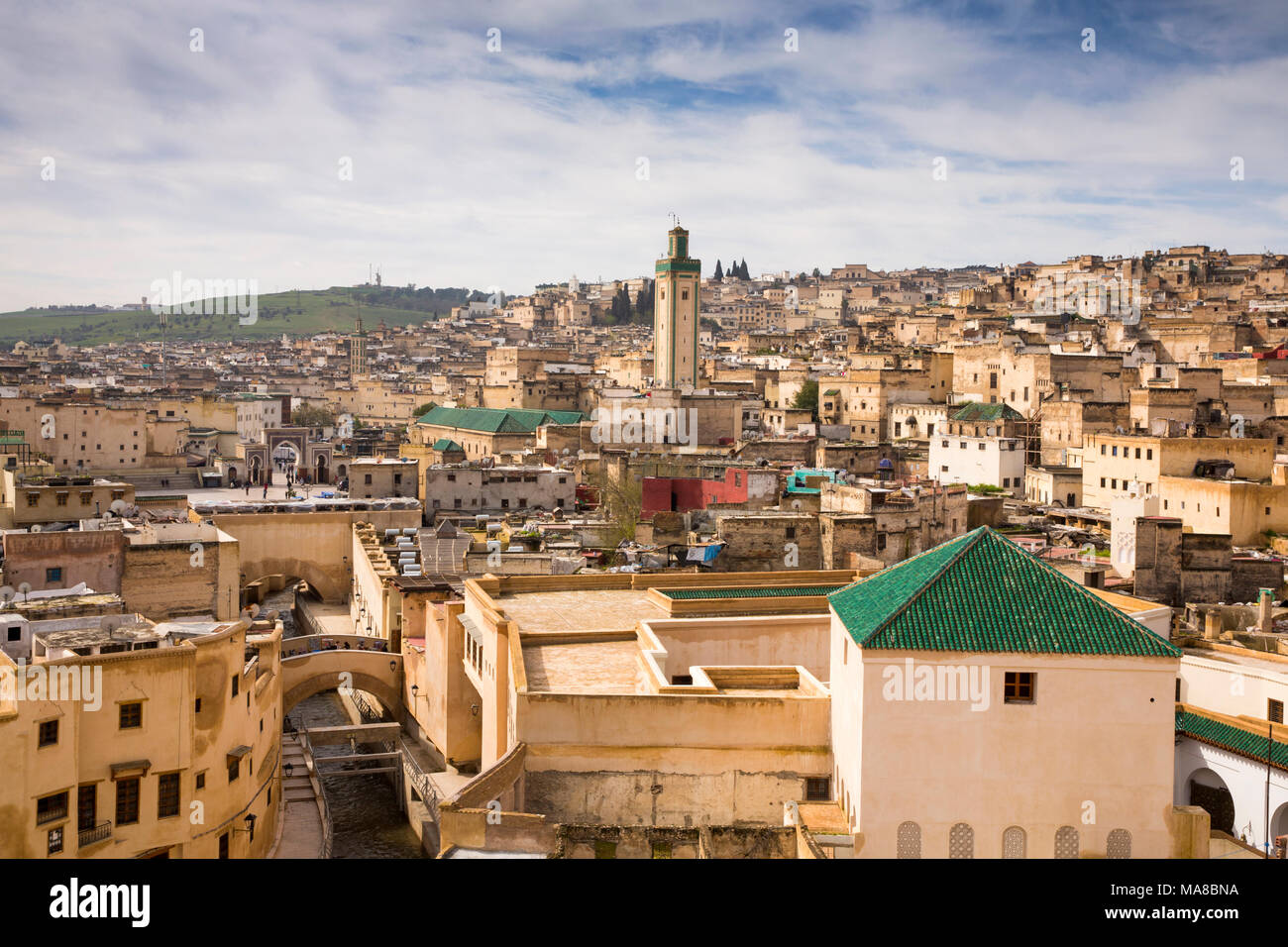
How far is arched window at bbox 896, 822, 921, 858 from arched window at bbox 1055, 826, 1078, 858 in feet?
3.44

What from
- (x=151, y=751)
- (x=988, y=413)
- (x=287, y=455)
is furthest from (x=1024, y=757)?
(x=287, y=455)

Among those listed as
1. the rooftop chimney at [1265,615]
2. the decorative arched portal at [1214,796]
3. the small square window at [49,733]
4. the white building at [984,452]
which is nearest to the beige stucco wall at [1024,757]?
the decorative arched portal at [1214,796]

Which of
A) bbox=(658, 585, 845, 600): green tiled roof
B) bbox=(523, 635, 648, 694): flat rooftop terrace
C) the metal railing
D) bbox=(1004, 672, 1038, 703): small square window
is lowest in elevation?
Answer: the metal railing

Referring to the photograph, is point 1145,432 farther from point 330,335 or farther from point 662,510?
point 330,335

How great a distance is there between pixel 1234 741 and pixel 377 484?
79.7ft

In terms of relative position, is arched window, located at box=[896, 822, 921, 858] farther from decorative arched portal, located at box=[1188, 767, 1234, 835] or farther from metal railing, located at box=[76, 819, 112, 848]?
metal railing, located at box=[76, 819, 112, 848]

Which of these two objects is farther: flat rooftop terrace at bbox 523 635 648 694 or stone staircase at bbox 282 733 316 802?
stone staircase at bbox 282 733 316 802

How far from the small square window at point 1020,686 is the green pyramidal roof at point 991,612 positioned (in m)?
0.21

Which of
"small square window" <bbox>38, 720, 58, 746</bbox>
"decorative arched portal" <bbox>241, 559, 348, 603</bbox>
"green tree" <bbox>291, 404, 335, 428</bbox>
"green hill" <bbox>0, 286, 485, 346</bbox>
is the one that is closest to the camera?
"small square window" <bbox>38, 720, 58, 746</bbox>

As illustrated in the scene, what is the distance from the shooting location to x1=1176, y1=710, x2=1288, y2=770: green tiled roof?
37.2 ft

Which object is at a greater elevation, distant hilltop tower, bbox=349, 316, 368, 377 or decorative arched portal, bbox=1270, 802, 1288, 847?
distant hilltop tower, bbox=349, 316, 368, 377

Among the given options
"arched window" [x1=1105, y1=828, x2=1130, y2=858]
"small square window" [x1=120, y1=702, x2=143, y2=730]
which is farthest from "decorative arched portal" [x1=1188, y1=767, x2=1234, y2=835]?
"small square window" [x1=120, y1=702, x2=143, y2=730]

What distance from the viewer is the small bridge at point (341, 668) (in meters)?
19.0

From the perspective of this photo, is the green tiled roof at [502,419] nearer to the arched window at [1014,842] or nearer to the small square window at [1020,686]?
the small square window at [1020,686]
